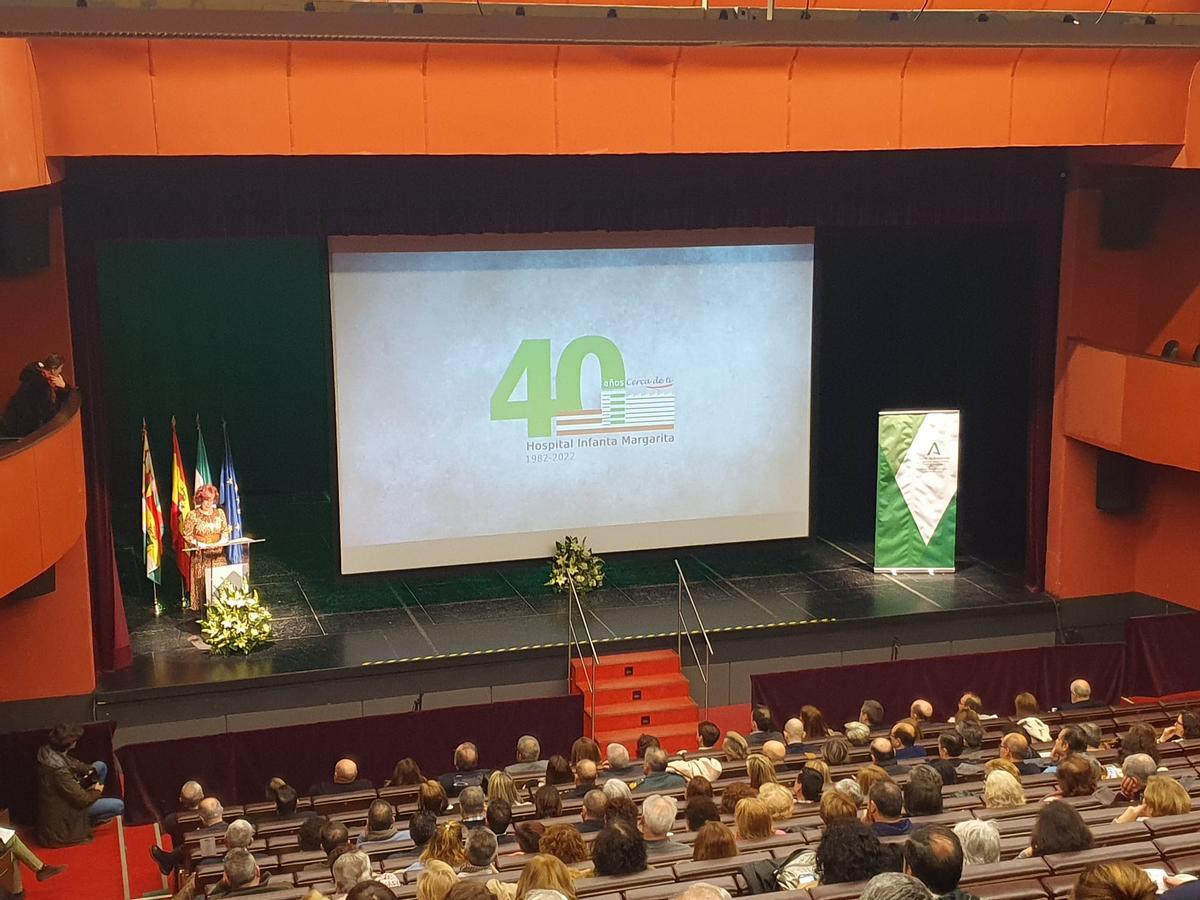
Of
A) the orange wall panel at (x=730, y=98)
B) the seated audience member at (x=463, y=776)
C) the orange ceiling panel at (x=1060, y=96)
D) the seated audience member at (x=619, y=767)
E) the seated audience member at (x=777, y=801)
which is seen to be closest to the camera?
the seated audience member at (x=777, y=801)

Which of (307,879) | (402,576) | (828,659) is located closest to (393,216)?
(402,576)

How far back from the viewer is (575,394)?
1509 cm

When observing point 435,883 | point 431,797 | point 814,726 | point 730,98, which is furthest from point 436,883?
point 730,98

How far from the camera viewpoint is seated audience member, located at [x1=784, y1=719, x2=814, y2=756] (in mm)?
10102

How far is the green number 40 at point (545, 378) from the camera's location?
48.9ft

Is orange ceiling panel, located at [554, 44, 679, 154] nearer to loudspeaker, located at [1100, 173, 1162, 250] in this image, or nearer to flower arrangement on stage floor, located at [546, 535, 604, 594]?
flower arrangement on stage floor, located at [546, 535, 604, 594]

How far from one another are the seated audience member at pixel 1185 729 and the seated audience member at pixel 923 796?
368 cm

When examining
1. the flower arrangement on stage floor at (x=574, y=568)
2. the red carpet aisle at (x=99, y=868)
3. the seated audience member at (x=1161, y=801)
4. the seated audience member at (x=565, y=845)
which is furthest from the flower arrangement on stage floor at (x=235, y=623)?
the seated audience member at (x=1161, y=801)

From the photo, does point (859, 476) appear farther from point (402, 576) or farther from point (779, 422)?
point (402, 576)

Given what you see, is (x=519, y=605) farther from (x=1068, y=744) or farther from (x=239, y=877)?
(x=239, y=877)

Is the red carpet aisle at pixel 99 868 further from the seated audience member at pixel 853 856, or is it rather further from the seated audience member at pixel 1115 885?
the seated audience member at pixel 1115 885

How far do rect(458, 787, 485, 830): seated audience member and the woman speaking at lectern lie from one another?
6.49m

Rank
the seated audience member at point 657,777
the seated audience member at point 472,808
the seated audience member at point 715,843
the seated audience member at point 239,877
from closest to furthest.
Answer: the seated audience member at point 715,843
the seated audience member at point 239,877
the seated audience member at point 472,808
the seated audience member at point 657,777

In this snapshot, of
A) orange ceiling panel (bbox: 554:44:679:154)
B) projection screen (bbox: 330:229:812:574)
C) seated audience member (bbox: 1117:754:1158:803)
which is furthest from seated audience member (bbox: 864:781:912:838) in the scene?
projection screen (bbox: 330:229:812:574)
